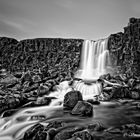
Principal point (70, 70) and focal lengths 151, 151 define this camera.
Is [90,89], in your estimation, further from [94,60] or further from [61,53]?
[61,53]

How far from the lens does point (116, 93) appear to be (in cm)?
1803

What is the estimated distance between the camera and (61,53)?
124ft

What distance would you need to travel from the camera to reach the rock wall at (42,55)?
35969mm

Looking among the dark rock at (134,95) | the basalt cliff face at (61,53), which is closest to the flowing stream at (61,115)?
the dark rock at (134,95)

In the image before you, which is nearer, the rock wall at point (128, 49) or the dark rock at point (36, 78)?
the dark rock at point (36, 78)

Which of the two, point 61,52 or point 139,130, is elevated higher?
point 61,52

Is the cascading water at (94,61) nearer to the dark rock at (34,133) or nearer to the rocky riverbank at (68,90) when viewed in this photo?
the rocky riverbank at (68,90)

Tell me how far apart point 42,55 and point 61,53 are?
540 cm

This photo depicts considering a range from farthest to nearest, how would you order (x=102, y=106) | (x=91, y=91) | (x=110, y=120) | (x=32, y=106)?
(x=91, y=91) < (x=32, y=106) < (x=102, y=106) < (x=110, y=120)

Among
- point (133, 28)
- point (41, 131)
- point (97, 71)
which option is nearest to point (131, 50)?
point (133, 28)

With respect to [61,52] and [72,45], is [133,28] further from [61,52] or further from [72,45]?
[61,52]

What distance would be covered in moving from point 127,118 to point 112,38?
22843 millimetres

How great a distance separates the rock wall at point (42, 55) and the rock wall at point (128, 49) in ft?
27.4

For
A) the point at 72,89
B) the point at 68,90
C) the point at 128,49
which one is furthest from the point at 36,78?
the point at 128,49
